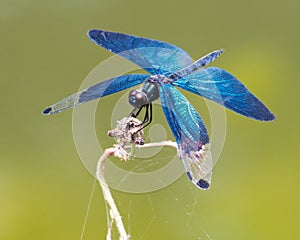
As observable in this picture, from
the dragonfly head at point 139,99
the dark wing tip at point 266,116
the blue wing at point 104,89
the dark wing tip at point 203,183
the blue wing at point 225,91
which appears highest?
the blue wing at point 104,89

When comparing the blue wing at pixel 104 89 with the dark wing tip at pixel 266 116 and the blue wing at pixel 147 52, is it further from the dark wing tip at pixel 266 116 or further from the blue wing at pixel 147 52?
the dark wing tip at pixel 266 116

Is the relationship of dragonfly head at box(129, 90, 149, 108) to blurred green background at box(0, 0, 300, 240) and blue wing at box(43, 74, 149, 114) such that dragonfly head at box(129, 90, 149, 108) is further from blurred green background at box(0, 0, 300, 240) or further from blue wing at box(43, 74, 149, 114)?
blurred green background at box(0, 0, 300, 240)

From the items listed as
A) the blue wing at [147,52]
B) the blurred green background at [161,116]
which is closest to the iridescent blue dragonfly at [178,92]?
the blue wing at [147,52]

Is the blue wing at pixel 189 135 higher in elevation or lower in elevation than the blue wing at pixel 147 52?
lower

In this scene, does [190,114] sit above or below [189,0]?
below

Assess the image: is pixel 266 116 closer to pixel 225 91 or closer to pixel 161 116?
pixel 225 91

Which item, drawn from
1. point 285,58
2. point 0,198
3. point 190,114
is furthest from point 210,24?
point 190,114

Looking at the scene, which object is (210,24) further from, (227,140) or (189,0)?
(227,140)
